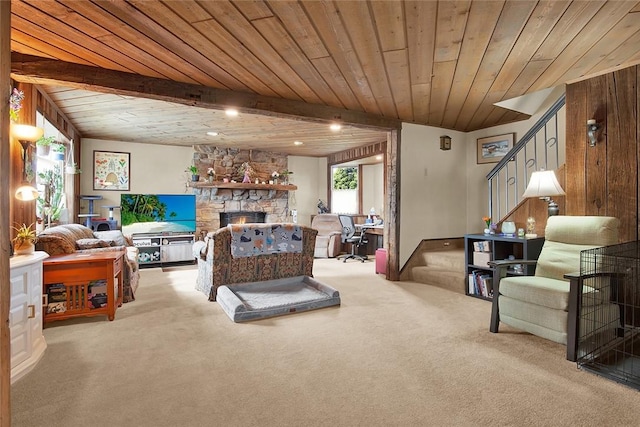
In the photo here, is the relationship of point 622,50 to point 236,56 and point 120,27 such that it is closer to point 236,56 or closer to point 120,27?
point 236,56

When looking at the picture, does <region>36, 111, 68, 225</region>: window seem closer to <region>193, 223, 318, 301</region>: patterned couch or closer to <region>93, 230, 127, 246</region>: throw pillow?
<region>93, 230, 127, 246</region>: throw pillow

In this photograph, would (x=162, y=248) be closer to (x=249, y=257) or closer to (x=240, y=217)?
(x=240, y=217)

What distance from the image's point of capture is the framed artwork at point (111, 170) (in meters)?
6.28

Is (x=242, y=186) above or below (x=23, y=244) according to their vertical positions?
above

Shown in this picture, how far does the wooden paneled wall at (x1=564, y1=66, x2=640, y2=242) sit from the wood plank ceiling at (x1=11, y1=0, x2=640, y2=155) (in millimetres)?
189

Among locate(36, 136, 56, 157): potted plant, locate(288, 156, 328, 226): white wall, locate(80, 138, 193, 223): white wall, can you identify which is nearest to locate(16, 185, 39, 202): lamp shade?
locate(36, 136, 56, 157): potted plant

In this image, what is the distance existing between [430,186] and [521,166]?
4.43 ft

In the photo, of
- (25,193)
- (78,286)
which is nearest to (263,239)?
(78,286)

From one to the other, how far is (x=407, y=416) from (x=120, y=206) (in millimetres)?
6442

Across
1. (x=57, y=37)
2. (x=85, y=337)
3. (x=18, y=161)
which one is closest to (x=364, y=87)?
(x=57, y=37)

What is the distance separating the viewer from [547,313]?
2596 millimetres

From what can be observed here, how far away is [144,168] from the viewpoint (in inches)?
263

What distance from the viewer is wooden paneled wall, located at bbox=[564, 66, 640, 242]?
3023mm

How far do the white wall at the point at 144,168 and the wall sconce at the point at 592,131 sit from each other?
6572 mm
